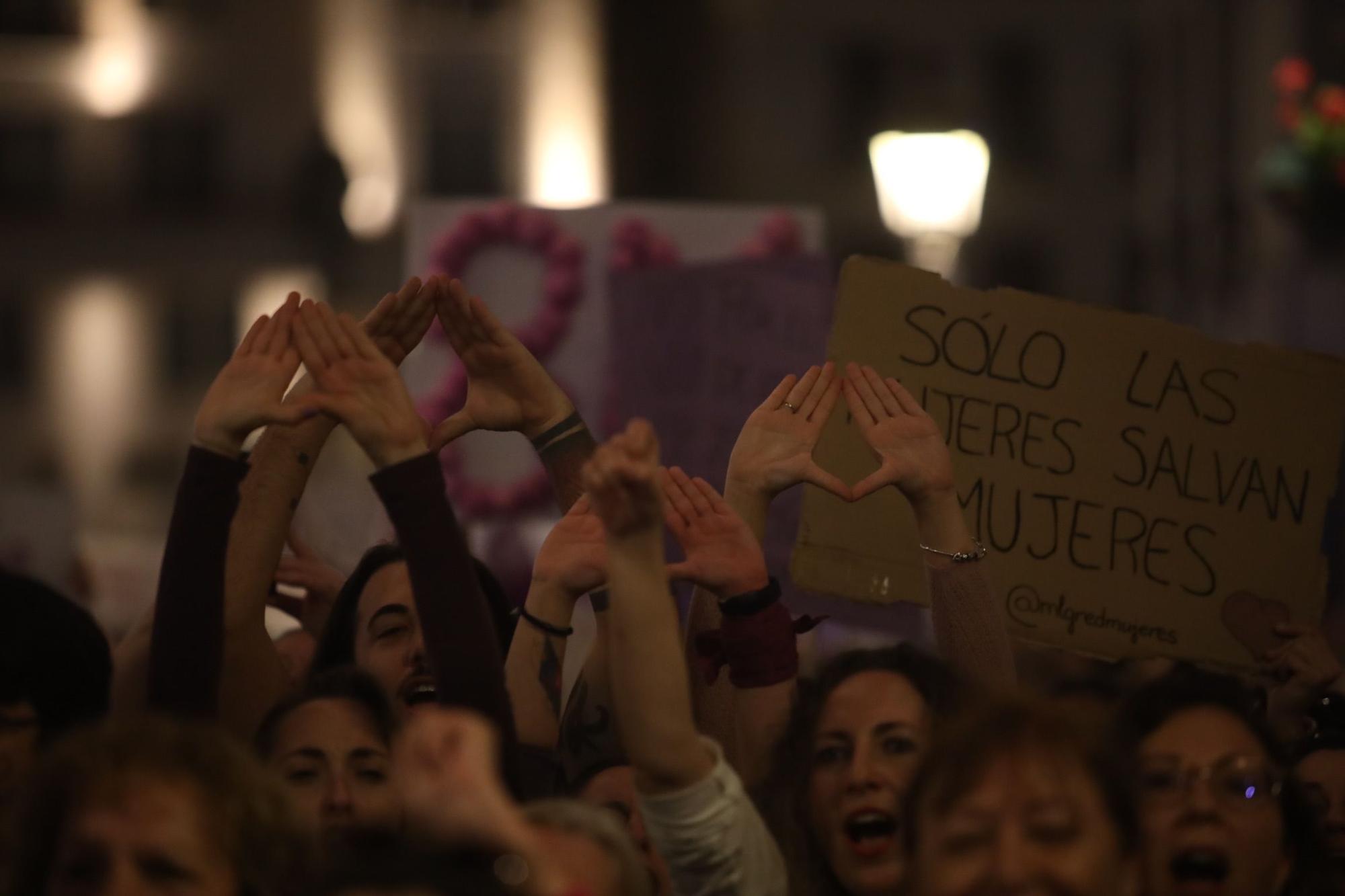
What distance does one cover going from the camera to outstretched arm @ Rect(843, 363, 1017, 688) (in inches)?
156

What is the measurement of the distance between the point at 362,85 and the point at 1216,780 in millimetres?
38743

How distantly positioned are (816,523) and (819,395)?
689mm

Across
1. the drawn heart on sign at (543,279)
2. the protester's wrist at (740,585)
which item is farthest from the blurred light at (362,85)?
the protester's wrist at (740,585)

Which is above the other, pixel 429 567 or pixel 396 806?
pixel 429 567

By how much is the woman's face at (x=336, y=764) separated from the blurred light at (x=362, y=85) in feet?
123

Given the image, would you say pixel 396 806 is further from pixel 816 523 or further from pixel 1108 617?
pixel 1108 617

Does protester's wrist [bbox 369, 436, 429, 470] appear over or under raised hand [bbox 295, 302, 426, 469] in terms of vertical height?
under

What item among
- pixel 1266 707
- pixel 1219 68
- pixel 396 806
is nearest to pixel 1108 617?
pixel 1266 707

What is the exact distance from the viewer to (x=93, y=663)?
377cm

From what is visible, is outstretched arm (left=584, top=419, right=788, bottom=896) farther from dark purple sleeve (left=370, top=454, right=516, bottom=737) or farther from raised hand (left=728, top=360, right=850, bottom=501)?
raised hand (left=728, top=360, right=850, bottom=501)

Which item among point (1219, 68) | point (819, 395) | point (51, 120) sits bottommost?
point (819, 395)

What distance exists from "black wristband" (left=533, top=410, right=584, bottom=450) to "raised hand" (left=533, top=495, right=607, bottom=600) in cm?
42

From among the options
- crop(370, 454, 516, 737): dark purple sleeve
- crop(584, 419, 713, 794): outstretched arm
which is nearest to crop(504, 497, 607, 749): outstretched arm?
crop(370, 454, 516, 737): dark purple sleeve

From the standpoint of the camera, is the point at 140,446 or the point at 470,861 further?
the point at 140,446
